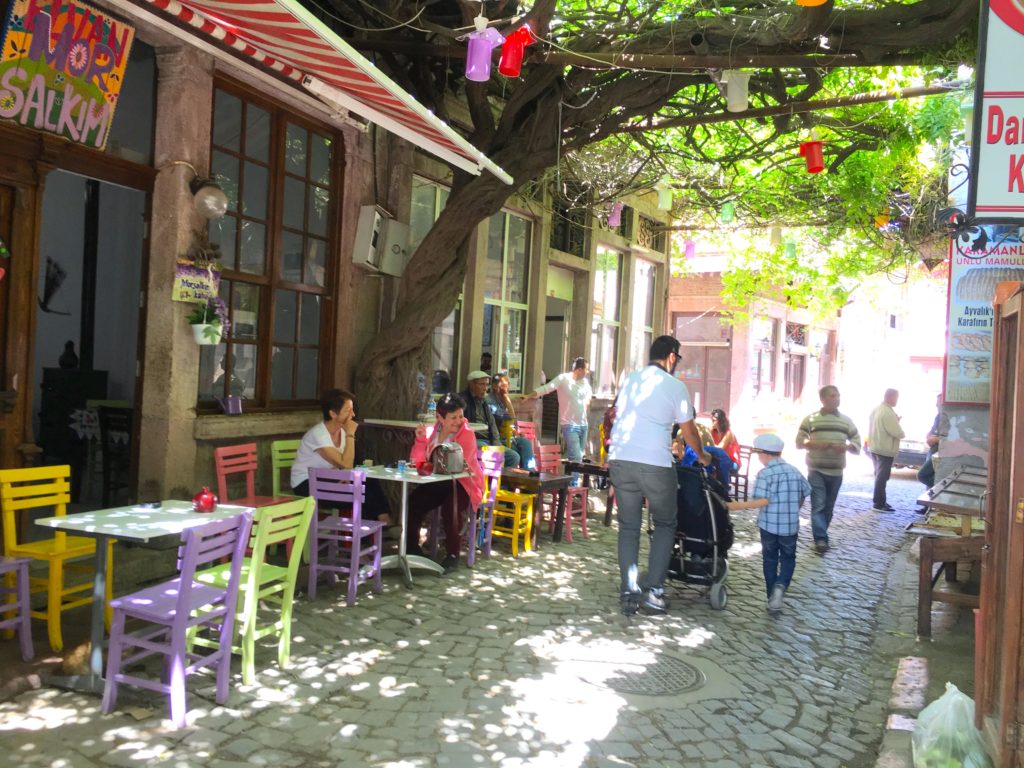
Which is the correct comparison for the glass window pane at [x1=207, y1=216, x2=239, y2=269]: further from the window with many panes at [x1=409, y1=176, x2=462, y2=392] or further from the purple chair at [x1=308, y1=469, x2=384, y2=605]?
the window with many panes at [x1=409, y1=176, x2=462, y2=392]

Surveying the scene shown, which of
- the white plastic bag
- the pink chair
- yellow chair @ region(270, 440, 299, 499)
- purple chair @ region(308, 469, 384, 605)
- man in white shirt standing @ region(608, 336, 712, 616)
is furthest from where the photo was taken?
the pink chair

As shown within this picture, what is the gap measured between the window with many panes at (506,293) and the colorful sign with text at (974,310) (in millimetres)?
5281

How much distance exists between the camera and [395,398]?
809 centimetres

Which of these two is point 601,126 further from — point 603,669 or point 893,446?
point 893,446

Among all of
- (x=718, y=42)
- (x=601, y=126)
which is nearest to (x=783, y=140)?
(x=601, y=126)

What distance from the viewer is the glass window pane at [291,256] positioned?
752cm

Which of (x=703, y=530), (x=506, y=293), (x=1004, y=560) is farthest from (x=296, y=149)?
(x=1004, y=560)

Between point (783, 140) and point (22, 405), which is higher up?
point (783, 140)

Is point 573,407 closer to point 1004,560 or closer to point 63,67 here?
point 63,67

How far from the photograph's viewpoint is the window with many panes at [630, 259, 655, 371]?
15.2 m

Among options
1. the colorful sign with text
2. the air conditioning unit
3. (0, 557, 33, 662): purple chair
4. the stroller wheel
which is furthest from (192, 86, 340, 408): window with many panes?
the colorful sign with text

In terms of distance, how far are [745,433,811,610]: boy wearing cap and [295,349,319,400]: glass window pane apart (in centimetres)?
413

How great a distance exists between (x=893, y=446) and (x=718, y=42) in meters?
7.44

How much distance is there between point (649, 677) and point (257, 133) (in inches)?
212
